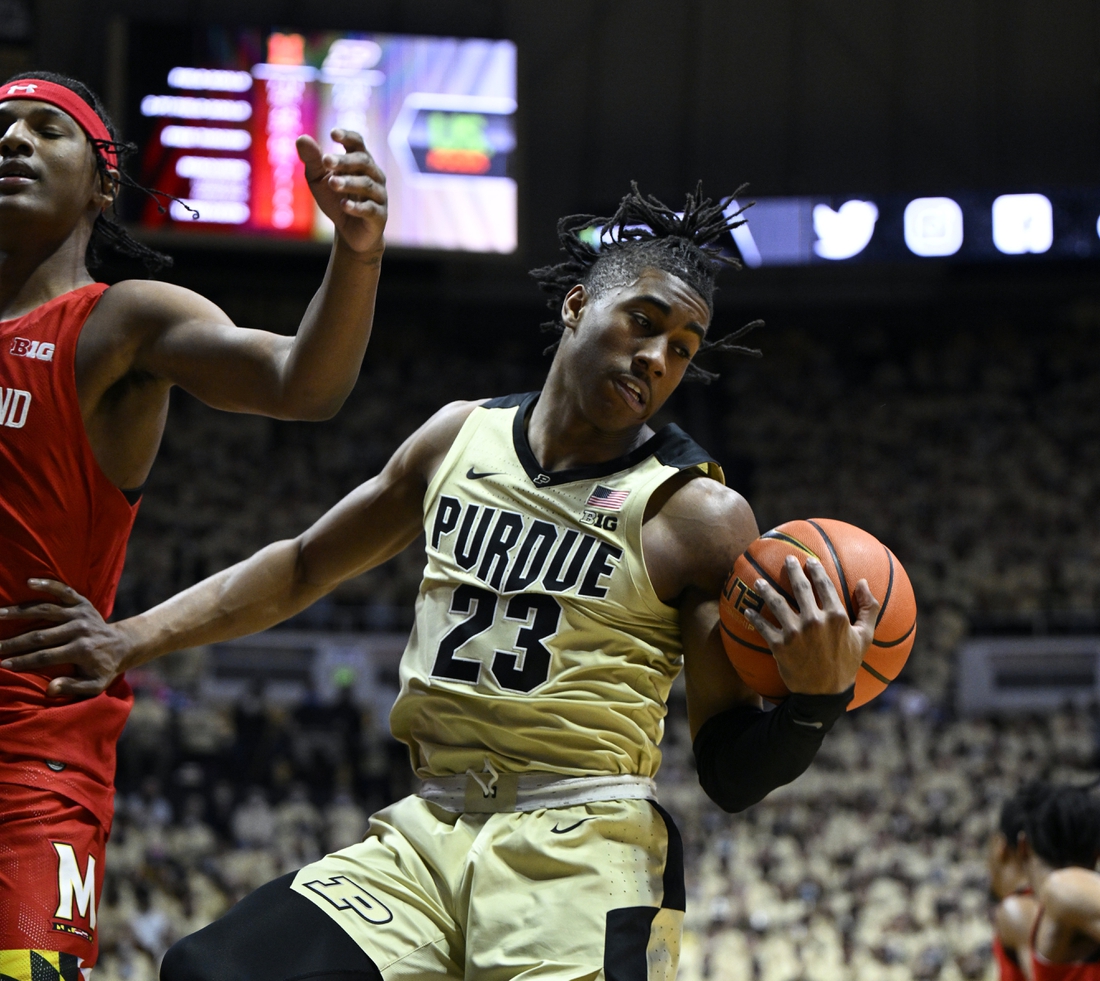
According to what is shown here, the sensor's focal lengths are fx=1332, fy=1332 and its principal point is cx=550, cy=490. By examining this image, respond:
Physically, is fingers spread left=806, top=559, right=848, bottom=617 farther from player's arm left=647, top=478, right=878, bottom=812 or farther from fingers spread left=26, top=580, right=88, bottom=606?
fingers spread left=26, top=580, right=88, bottom=606

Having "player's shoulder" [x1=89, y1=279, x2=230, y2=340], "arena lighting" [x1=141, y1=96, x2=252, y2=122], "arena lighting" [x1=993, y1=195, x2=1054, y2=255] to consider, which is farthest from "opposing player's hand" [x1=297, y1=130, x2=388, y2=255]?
"arena lighting" [x1=993, y1=195, x2=1054, y2=255]

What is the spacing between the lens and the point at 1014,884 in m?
4.65

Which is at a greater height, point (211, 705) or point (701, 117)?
point (701, 117)

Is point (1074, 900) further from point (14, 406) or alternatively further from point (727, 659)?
point (14, 406)

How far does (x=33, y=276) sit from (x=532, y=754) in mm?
1372

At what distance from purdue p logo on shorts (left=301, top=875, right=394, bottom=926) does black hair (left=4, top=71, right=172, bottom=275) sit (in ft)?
4.39

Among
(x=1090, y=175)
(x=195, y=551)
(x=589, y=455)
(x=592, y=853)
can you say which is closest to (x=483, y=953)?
(x=592, y=853)

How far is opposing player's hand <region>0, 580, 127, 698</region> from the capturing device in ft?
7.90

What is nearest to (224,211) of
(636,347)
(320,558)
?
(320,558)

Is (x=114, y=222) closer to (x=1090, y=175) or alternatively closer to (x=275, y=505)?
(x=275, y=505)

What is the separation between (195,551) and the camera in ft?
50.4

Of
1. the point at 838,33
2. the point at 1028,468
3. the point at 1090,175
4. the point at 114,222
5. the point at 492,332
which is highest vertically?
the point at 838,33

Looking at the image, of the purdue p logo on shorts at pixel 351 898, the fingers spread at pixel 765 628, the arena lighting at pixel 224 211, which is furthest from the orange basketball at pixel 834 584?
the arena lighting at pixel 224 211

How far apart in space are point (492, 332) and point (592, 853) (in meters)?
17.7
